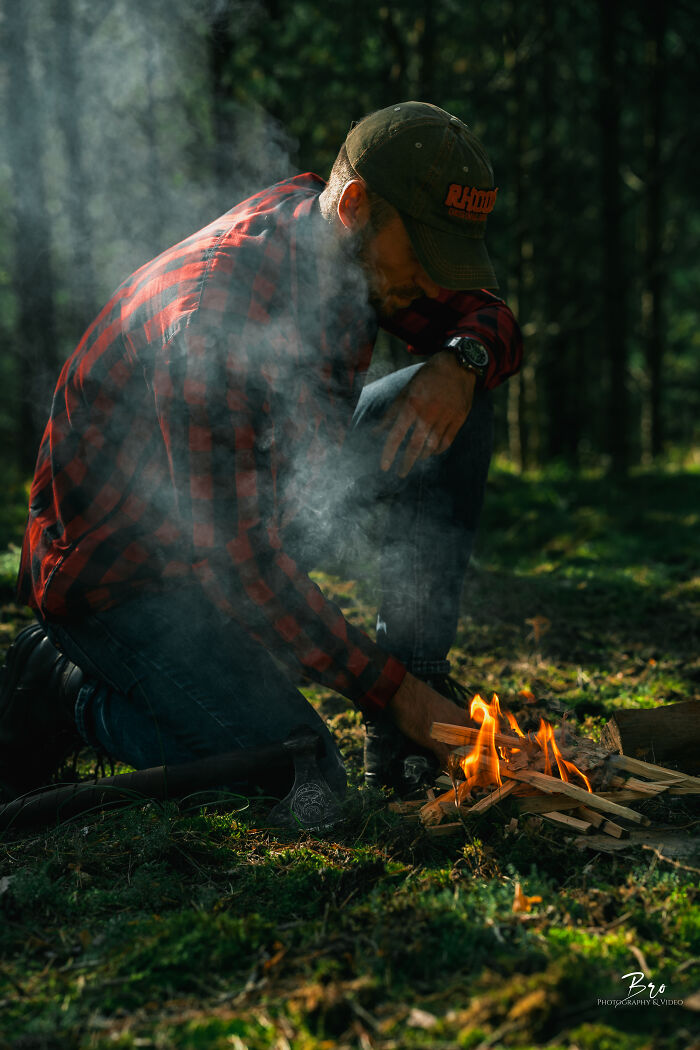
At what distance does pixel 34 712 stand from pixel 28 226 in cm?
1127

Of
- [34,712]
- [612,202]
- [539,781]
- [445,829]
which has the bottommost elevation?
[445,829]

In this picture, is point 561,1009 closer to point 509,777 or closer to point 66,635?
point 509,777

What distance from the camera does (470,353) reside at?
9.33ft

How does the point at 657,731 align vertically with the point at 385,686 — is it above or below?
below

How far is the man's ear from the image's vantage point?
7.90ft

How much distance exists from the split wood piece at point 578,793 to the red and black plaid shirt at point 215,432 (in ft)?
1.53

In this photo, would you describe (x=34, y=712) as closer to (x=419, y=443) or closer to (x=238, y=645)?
(x=238, y=645)

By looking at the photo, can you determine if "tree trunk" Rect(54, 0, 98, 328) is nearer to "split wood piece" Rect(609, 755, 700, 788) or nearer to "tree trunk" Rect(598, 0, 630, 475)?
"tree trunk" Rect(598, 0, 630, 475)

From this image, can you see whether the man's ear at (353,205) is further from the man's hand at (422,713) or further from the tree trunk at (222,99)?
the tree trunk at (222,99)

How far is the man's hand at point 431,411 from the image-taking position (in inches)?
108

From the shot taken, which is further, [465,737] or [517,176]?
[517,176]

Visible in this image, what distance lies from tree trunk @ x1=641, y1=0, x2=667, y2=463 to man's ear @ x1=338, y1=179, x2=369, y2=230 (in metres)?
9.02

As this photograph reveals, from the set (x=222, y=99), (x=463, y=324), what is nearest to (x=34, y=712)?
(x=463, y=324)

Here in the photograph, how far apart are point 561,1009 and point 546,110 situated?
1290 cm
